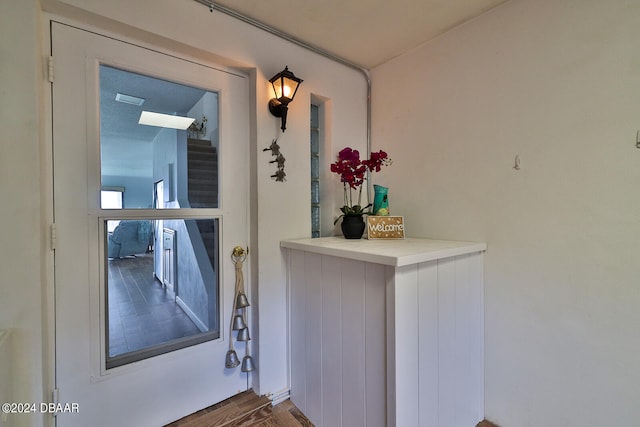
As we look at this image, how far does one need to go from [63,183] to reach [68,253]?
317mm

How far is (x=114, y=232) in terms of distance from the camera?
4.34 feet

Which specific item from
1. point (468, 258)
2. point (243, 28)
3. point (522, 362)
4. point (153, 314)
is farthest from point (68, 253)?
point (522, 362)

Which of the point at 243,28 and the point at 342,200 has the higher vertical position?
the point at 243,28

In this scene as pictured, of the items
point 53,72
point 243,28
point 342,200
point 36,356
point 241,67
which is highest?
point 243,28

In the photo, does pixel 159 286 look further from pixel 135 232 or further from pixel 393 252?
pixel 393 252

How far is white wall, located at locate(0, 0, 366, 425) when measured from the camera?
103cm

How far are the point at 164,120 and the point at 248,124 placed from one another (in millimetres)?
467

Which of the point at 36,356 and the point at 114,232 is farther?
the point at 114,232

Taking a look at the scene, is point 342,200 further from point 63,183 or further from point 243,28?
point 63,183

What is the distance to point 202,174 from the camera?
5.15 feet

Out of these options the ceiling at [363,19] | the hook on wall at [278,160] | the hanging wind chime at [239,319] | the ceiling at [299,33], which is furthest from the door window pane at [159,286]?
the ceiling at [363,19]

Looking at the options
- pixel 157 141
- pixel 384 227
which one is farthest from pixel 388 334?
pixel 157 141

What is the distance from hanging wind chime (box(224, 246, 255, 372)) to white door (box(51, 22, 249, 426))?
0.04 meters

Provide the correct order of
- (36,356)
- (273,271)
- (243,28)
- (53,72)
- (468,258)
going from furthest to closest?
(273,271)
(243,28)
(468,258)
(53,72)
(36,356)
